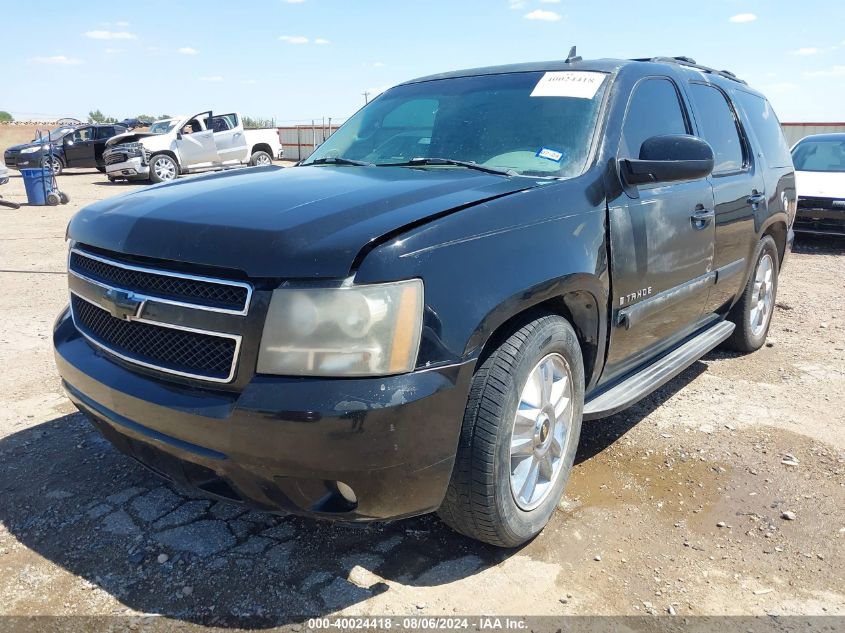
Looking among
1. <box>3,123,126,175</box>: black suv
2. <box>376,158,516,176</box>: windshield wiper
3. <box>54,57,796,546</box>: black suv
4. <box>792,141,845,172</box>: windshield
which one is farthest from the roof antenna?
<box>3,123,126,175</box>: black suv

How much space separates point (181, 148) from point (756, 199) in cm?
1785

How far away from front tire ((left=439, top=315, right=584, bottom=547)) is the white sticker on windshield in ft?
4.04

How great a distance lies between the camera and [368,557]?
102 inches

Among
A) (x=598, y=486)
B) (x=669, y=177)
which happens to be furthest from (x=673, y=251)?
(x=598, y=486)

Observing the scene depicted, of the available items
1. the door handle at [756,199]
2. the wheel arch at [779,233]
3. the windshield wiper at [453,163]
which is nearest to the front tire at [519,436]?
the windshield wiper at [453,163]

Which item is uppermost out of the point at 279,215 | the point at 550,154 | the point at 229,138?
the point at 550,154

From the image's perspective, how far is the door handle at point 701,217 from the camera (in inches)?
140

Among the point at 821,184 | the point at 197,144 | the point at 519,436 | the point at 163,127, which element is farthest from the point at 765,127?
the point at 163,127

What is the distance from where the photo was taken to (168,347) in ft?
7.21

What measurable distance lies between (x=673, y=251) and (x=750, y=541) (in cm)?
139

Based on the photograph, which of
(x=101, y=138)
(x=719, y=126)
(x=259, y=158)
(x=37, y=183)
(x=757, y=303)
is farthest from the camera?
(x=101, y=138)

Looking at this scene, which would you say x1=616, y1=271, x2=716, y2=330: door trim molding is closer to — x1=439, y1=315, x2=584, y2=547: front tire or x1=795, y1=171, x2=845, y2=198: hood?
x1=439, y1=315, x2=584, y2=547: front tire

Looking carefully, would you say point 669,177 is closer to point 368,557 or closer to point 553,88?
point 553,88

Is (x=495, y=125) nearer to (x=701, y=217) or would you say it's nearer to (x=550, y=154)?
(x=550, y=154)
